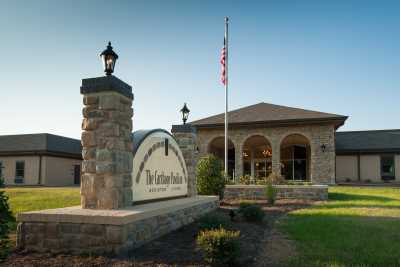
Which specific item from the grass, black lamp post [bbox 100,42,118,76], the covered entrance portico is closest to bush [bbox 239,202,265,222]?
black lamp post [bbox 100,42,118,76]

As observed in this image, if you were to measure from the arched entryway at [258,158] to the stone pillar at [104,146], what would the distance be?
73.6 feet

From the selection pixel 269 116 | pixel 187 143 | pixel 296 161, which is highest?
pixel 269 116

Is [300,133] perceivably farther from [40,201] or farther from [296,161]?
[40,201]

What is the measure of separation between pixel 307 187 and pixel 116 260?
12.6 meters

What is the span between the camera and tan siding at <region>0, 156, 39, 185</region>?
30.5 meters

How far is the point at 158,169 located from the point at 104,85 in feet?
9.38

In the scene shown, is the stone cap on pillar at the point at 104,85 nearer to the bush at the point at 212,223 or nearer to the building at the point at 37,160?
the bush at the point at 212,223

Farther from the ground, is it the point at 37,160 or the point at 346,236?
the point at 37,160

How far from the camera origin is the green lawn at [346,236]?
5492 millimetres

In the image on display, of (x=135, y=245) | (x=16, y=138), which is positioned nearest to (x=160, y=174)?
(x=135, y=245)

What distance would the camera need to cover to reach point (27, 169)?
3095 centimetres

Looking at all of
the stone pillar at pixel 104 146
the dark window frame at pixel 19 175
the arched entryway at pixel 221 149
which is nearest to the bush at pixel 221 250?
the stone pillar at pixel 104 146

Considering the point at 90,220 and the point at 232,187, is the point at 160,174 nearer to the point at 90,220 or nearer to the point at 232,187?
the point at 90,220

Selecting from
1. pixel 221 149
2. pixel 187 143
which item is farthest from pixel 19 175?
pixel 187 143
